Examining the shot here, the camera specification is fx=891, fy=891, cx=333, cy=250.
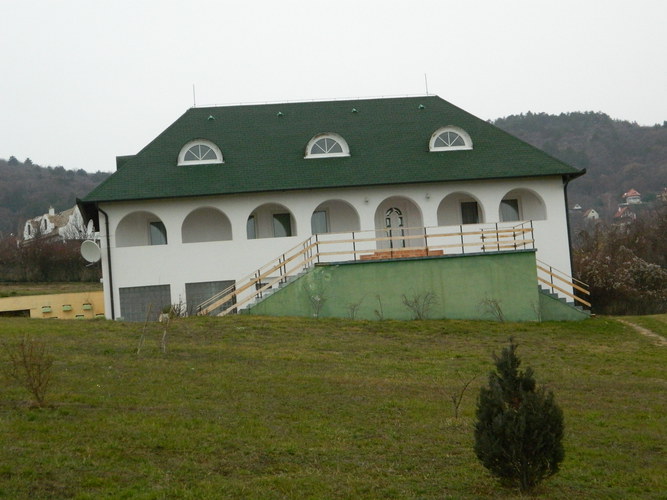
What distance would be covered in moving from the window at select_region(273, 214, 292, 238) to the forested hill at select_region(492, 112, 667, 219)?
218 feet

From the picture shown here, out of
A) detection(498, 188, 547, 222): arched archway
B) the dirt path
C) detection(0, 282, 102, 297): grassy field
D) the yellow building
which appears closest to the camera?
the dirt path

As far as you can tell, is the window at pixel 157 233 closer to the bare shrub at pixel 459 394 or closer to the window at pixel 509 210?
the window at pixel 509 210

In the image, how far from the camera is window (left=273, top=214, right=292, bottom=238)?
31.3 m

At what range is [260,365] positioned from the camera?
661 inches

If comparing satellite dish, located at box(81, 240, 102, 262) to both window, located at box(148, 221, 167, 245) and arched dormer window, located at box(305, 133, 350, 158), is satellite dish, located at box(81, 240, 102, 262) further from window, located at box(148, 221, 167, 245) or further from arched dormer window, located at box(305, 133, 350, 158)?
arched dormer window, located at box(305, 133, 350, 158)

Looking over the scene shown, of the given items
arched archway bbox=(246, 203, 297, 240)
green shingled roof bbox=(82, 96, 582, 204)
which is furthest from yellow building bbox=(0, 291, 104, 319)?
arched archway bbox=(246, 203, 297, 240)

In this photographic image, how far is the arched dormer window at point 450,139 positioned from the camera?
105ft

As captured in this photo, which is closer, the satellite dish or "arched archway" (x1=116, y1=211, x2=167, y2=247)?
the satellite dish

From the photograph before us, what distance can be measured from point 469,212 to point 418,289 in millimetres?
7173

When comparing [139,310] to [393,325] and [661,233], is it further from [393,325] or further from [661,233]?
[661,233]

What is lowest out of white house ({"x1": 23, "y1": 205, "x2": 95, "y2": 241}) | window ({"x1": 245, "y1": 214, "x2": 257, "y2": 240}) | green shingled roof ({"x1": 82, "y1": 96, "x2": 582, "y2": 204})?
window ({"x1": 245, "y1": 214, "x2": 257, "y2": 240})

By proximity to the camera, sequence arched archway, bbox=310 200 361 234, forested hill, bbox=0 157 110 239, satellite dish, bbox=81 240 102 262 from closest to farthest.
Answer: satellite dish, bbox=81 240 102 262 < arched archway, bbox=310 200 361 234 < forested hill, bbox=0 157 110 239

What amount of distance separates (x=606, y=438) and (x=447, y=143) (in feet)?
68.6

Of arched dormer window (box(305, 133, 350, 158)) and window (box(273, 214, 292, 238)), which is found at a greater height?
arched dormer window (box(305, 133, 350, 158))
